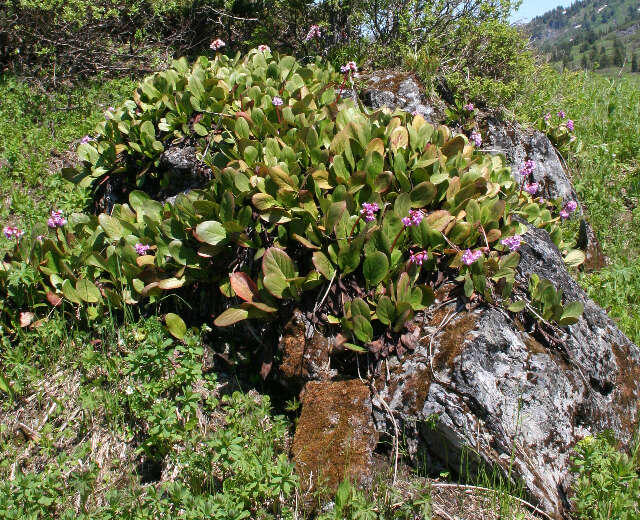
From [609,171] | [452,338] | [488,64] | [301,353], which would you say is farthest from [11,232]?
[609,171]

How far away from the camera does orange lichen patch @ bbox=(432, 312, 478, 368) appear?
2.77 m

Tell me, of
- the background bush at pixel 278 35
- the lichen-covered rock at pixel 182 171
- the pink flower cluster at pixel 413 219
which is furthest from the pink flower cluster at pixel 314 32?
the pink flower cluster at pixel 413 219

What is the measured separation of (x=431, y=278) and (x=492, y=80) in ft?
11.4

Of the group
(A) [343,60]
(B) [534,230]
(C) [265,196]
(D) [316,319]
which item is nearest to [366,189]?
(C) [265,196]

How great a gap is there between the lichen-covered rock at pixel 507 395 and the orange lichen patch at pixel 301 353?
372 millimetres

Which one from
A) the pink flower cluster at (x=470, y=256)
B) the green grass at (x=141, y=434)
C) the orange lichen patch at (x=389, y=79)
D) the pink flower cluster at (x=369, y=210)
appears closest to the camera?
the green grass at (x=141, y=434)

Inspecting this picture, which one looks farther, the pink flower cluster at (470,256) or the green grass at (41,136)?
the green grass at (41,136)

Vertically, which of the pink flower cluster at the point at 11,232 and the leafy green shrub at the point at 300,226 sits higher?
the leafy green shrub at the point at 300,226

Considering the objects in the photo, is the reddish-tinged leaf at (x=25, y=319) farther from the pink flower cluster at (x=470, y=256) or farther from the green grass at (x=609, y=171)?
the green grass at (x=609, y=171)

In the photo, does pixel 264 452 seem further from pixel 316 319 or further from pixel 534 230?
pixel 534 230

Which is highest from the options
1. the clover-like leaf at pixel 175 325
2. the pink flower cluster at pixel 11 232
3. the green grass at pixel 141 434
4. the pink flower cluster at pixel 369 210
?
the pink flower cluster at pixel 369 210

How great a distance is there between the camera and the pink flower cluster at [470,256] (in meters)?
2.85

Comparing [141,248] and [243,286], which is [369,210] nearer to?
[243,286]

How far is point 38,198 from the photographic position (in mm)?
5195
